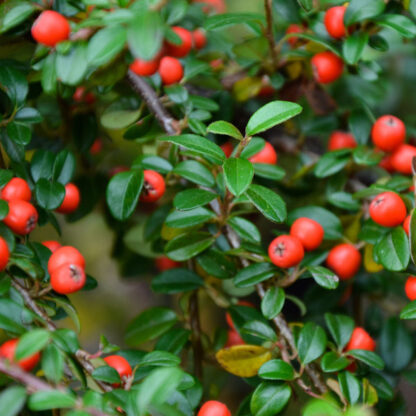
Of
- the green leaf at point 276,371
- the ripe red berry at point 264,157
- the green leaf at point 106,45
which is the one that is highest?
the green leaf at point 106,45

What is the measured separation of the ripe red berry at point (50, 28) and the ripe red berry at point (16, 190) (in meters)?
0.24

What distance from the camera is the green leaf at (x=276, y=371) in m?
0.93

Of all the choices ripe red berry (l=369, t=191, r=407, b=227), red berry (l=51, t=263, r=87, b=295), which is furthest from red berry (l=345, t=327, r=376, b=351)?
red berry (l=51, t=263, r=87, b=295)

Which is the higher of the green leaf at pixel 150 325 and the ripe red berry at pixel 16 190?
the ripe red berry at pixel 16 190

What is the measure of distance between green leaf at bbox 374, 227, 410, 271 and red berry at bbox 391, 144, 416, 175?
0.25m

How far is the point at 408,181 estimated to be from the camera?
3.82 feet

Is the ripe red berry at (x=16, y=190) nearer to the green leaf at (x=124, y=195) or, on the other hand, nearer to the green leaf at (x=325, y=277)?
the green leaf at (x=124, y=195)

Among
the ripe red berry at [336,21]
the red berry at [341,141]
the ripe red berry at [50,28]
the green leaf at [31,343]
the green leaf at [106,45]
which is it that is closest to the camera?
the green leaf at [31,343]

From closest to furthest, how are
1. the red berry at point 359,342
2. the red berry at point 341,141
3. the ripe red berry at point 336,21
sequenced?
the red berry at point 359,342 → the ripe red berry at point 336,21 → the red berry at point 341,141

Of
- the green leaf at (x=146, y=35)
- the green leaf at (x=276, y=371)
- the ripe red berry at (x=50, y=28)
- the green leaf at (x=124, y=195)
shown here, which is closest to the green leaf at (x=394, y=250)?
the green leaf at (x=276, y=371)

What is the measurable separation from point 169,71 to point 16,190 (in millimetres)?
419

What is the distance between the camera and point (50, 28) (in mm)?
949

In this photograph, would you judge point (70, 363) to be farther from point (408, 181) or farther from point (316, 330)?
point (408, 181)

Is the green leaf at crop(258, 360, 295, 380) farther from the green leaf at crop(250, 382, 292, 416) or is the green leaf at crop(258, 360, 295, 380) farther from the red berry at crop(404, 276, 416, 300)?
the red berry at crop(404, 276, 416, 300)
